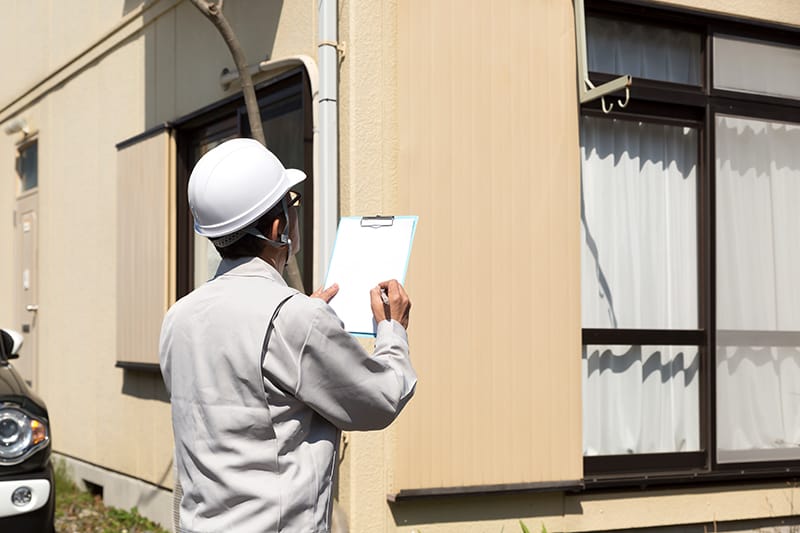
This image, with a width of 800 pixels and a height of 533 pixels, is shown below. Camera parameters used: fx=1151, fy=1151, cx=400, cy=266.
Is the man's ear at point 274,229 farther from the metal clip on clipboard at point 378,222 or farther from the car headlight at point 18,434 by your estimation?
the car headlight at point 18,434

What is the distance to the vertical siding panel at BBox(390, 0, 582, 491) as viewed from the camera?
5.41 metres

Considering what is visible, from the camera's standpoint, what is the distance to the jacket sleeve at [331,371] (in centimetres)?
246

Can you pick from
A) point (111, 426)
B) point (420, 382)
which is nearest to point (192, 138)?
point (111, 426)

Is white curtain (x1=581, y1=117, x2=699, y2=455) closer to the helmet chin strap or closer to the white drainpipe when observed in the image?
the white drainpipe

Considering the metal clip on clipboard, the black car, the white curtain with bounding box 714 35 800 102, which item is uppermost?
the white curtain with bounding box 714 35 800 102

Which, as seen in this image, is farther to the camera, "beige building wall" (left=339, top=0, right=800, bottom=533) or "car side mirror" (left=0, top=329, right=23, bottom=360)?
"car side mirror" (left=0, top=329, right=23, bottom=360)

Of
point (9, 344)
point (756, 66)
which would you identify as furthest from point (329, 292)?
point (756, 66)

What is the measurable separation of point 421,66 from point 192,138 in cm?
246

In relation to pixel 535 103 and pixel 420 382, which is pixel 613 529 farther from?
pixel 535 103

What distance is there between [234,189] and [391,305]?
1.57 ft

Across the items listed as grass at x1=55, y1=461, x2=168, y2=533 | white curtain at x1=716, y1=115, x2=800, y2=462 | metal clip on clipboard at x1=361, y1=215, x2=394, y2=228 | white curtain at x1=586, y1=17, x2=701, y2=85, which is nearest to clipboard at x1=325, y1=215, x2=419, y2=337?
metal clip on clipboard at x1=361, y1=215, x2=394, y2=228

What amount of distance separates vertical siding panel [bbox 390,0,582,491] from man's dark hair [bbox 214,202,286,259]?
2730 mm

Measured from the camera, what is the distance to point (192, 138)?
7438 millimetres

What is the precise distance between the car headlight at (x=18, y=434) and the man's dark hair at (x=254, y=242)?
2.76 m
